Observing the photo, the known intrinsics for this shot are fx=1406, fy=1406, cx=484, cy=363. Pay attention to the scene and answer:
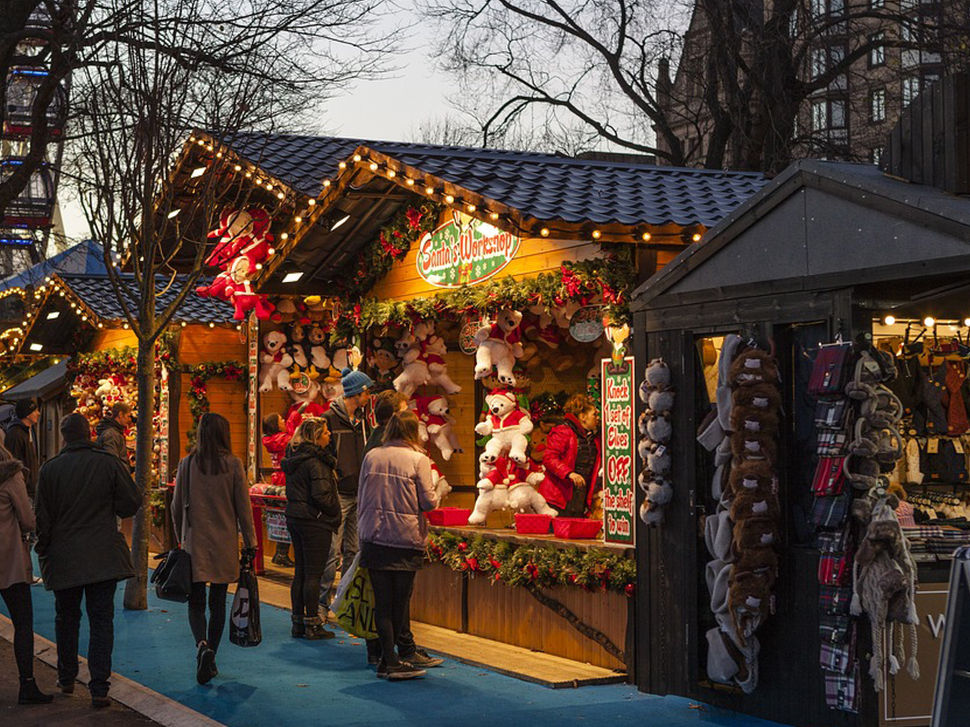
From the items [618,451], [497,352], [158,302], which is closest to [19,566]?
[618,451]

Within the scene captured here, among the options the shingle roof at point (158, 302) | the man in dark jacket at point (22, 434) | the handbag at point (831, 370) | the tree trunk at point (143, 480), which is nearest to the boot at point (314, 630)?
the tree trunk at point (143, 480)

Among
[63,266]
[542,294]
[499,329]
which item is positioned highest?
[63,266]

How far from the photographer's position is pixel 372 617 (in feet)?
31.6

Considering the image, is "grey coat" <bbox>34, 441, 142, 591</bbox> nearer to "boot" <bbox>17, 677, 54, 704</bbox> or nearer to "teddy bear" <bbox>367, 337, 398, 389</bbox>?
"boot" <bbox>17, 677, 54, 704</bbox>

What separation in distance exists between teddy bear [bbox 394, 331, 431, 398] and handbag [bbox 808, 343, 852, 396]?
20.6 ft

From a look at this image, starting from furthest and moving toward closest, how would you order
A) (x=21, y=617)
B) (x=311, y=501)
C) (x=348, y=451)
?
(x=348, y=451) < (x=311, y=501) < (x=21, y=617)

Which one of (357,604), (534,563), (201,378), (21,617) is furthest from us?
(201,378)

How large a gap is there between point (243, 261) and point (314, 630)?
18.7 ft

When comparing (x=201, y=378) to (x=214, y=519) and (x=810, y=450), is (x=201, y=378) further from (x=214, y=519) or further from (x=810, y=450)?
(x=810, y=450)

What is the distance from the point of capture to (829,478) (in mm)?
7309

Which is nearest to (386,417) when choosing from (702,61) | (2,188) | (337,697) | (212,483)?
(212,483)

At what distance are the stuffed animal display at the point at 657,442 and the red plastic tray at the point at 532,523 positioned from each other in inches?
81.1

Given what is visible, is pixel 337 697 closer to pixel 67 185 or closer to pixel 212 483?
pixel 212 483

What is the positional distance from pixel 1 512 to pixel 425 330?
5104 millimetres
